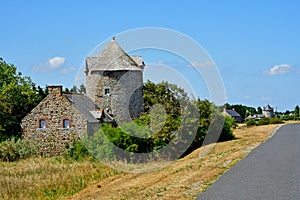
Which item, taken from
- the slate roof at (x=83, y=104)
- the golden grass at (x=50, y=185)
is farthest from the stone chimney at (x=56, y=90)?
the golden grass at (x=50, y=185)

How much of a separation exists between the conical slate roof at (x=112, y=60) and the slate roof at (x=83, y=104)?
316 cm

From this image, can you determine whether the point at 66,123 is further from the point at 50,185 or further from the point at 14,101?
the point at 50,185

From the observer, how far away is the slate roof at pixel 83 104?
39219 mm

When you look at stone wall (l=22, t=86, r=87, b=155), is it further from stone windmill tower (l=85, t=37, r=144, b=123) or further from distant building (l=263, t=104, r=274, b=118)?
distant building (l=263, t=104, r=274, b=118)

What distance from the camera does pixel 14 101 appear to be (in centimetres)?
4672

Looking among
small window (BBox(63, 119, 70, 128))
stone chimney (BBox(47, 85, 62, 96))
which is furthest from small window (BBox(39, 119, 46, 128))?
stone chimney (BBox(47, 85, 62, 96))

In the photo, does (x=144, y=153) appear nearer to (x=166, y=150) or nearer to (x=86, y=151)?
(x=166, y=150)

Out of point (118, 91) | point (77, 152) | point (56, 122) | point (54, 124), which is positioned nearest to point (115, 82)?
point (118, 91)

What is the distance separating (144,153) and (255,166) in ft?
54.6

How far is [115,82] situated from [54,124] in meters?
7.27

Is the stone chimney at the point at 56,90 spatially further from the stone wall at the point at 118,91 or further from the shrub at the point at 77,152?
the stone wall at the point at 118,91

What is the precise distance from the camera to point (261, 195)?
9930mm

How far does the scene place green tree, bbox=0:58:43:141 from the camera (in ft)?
141

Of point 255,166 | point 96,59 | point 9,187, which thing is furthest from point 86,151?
point 255,166
